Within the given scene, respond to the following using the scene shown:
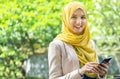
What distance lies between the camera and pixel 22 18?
180 inches

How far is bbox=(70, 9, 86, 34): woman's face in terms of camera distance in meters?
A: 1.92

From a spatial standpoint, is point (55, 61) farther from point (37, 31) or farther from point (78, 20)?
point (37, 31)

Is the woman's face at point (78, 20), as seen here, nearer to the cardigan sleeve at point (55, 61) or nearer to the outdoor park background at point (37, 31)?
the cardigan sleeve at point (55, 61)

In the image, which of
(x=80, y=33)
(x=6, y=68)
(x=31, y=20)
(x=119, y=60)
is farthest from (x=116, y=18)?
(x=80, y=33)

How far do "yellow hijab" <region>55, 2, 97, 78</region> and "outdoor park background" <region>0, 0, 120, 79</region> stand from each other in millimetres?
2530

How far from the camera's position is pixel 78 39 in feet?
6.40

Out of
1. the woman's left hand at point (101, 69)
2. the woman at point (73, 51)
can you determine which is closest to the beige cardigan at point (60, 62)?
the woman at point (73, 51)

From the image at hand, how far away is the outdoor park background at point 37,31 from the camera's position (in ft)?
14.9

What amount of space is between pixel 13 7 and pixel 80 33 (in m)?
2.60

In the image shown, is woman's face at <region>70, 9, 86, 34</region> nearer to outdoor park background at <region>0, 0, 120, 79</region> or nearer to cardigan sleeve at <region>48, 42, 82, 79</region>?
cardigan sleeve at <region>48, 42, 82, 79</region>

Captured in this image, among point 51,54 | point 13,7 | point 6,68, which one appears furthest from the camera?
point 6,68

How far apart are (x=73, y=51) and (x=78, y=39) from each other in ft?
0.30

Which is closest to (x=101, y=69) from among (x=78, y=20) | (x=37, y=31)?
(x=78, y=20)

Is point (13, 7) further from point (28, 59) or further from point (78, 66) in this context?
point (78, 66)
